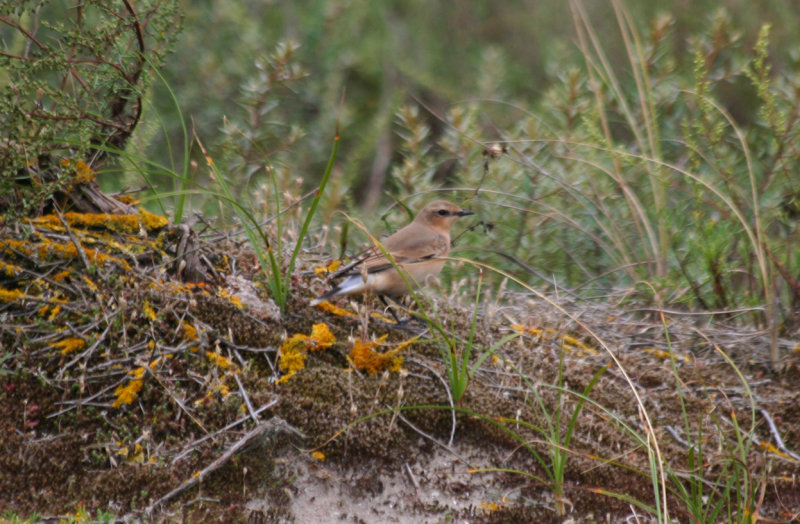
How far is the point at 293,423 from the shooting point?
320 cm

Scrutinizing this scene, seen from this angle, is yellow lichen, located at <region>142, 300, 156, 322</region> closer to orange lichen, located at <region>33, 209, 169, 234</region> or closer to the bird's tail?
orange lichen, located at <region>33, 209, 169, 234</region>

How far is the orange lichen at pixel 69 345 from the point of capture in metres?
3.22

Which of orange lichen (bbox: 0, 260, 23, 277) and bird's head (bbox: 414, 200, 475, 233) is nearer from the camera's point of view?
orange lichen (bbox: 0, 260, 23, 277)

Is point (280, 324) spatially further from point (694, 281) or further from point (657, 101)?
point (657, 101)

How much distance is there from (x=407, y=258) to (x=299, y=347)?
4.77ft

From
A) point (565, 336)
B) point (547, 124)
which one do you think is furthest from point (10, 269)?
point (547, 124)

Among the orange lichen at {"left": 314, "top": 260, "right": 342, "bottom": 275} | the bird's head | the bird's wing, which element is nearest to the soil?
the orange lichen at {"left": 314, "top": 260, "right": 342, "bottom": 275}

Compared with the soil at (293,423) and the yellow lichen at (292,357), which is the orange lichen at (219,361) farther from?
the yellow lichen at (292,357)

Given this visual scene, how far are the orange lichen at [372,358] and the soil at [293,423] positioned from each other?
0.06 feet

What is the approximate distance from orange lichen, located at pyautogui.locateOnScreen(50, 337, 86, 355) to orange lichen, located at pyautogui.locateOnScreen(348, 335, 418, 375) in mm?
1109

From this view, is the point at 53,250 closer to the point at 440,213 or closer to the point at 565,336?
the point at 565,336

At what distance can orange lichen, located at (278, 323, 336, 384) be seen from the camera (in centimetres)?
344

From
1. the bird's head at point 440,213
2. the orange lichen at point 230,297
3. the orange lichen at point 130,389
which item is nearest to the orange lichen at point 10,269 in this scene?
the orange lichen at point 130,389

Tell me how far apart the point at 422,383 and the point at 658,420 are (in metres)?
1.20
